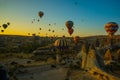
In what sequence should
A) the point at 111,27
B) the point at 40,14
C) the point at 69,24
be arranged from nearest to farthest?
the point at 111,27 < the point at 69,24 < the point at 40,14

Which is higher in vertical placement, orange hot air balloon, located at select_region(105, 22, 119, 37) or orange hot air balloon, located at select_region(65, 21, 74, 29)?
orange hot air balloon, located at select_region(65, 21, 74, 29)

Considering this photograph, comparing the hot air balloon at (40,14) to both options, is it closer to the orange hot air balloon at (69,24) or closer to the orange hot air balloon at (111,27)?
the orange hot air balloon at (69,24)

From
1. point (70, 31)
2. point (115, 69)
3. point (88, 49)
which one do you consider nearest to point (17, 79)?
point (88, 49)

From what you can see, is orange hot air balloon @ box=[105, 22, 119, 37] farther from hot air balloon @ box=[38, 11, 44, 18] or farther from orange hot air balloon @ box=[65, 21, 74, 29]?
hot air balloon @ box=[38, 11, 44, 18]

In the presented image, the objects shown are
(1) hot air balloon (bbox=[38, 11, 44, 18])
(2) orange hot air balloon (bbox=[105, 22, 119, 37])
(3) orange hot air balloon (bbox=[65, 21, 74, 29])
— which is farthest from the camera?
(1) hot air balloon (bbox=[38, 11, 44, 18])

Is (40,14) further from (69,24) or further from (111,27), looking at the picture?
(111,27)

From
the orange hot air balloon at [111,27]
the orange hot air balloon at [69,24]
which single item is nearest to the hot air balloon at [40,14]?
the orange hot air balloon at [69,24]

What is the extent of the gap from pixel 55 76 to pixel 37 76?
7.23ft

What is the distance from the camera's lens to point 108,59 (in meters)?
35.1

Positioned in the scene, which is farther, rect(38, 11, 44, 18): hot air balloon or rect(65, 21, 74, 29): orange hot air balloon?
rect(38, 11, 44, 18): hot air balloon

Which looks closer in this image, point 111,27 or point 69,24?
point 111,27

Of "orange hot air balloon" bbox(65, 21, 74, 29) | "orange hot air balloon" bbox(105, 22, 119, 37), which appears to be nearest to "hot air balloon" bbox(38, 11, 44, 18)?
"orange hot air balloon" bbox(65, 21, 74, 29)

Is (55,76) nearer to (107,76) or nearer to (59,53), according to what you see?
(107,76)

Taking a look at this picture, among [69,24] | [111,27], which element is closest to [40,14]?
[69,24]
